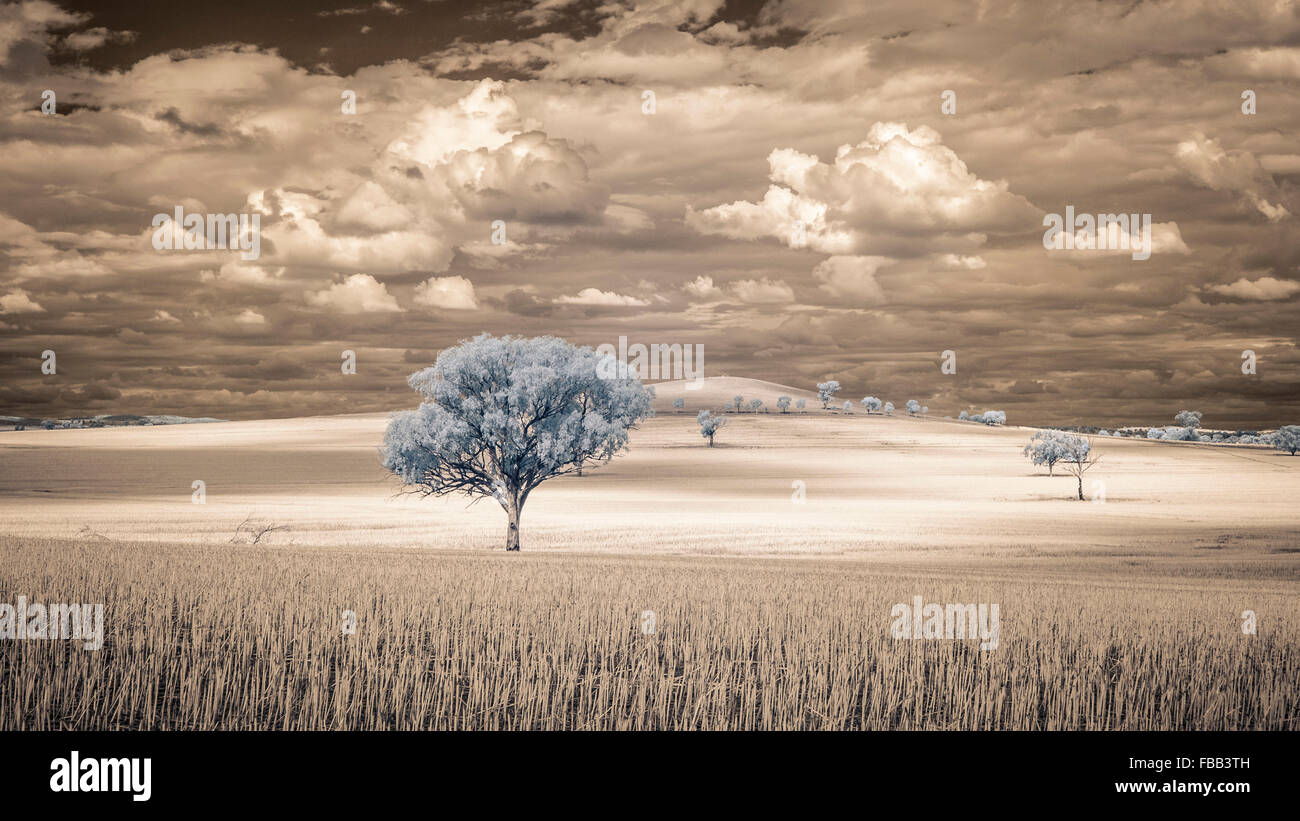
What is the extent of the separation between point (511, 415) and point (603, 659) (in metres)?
31.6

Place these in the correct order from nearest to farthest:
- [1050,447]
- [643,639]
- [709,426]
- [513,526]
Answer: [643,639]
[513,526]
[1050,447]
[709,426]

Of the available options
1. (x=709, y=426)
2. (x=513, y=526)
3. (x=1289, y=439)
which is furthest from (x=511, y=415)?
(x=1289, y=439)

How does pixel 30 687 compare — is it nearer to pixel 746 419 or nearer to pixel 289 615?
pixel 289 615

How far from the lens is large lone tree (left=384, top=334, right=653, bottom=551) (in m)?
46.0

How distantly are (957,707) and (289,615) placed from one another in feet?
40.5

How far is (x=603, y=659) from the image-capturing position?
613 inches

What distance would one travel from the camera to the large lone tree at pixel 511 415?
46.0m

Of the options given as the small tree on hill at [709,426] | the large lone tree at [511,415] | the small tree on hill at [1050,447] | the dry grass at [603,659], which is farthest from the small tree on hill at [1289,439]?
the dry grass at [603,659]

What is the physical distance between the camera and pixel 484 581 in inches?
1023

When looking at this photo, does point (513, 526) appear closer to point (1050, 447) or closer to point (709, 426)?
point (1050, 447)

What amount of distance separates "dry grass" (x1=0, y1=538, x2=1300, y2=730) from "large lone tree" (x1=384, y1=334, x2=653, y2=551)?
20089mm

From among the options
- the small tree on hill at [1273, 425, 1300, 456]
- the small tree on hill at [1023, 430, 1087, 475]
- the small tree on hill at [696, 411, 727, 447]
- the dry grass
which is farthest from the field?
the small tree on hill at [1273, 425, 1300, 456]

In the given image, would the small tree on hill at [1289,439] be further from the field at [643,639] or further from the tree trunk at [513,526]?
the tree trunk at [513,526]

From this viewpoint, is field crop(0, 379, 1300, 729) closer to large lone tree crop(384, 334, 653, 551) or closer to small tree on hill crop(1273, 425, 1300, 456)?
Answer: large lone tree crop(384, 334, 653, 551)
